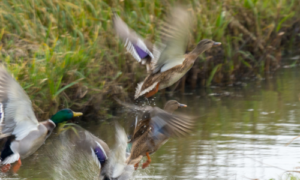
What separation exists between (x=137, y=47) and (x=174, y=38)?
60 centimetres

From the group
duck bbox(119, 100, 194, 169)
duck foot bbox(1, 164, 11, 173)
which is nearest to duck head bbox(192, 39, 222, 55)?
duck bbox(119, 100, 194, 169)

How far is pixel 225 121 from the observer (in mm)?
6180

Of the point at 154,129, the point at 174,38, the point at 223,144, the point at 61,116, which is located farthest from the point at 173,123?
the point at 61,116

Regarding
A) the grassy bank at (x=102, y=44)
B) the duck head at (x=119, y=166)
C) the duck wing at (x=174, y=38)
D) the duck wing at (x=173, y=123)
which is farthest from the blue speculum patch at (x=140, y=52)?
the duck wing at (x=173, y=123)

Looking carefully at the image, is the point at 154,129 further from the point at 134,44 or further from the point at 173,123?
the point at 134,44

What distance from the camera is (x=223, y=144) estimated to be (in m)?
5.33

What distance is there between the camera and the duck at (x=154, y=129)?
4.09 metres

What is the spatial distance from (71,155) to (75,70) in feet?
3.80

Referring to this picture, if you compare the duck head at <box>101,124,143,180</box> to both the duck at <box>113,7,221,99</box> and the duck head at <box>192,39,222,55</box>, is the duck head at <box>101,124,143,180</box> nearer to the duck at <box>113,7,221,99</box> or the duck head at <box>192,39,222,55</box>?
the duck at <box>113,7,221,99</box>

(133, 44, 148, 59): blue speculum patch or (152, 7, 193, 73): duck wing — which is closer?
(152, 7, 193, 73): duck wing

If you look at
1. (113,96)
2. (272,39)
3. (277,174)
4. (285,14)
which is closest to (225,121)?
(113,96)

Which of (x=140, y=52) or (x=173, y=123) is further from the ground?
(x=140, y=52)

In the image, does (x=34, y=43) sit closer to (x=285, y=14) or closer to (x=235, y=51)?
(x=235, y=51)

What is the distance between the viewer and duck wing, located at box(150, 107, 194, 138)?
4066 millimetres
